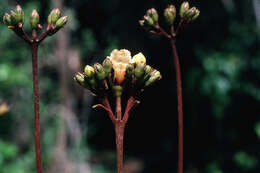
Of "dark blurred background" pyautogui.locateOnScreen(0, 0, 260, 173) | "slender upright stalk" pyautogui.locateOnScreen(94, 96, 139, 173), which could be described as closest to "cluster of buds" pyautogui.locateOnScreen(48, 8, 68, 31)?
"slender upright stalk" pyautogui.locateOnScreen(94, 96, 139, 173)

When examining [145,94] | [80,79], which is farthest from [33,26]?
[145,94]

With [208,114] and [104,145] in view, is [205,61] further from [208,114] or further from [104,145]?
[104,145]

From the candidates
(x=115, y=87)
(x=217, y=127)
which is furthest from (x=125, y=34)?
(x=115, y=87)

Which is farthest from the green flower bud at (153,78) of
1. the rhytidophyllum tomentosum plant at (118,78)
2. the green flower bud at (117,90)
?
the green flower bud at (117,90)

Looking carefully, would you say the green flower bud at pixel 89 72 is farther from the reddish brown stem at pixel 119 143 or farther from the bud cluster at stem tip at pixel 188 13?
the bud cluster at stem tip at pixel 188 13

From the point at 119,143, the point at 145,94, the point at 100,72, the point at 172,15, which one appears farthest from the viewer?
the point at 145,94

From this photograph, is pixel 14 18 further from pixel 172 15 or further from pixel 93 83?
pixel 172 15
